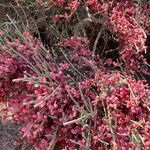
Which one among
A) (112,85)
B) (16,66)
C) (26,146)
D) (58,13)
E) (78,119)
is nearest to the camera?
→ (78,119)

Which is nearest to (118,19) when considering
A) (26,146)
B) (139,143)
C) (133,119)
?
(133,119)

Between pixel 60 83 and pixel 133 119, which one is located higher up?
pixel 60 83

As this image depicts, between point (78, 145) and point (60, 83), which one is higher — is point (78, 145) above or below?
below

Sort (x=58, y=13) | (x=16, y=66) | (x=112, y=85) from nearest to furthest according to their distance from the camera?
(x=112, y=85), (x=16, y=66), (x=58, y=13)

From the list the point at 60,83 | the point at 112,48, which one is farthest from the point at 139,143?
the point at 112,48

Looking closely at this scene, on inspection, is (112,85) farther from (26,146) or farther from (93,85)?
(26,146)

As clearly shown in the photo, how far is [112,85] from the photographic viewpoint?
7.03ft

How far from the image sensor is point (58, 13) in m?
2.82

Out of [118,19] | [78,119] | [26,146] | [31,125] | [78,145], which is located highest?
[118,19]

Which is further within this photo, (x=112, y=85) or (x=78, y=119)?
(x=112, y=85)

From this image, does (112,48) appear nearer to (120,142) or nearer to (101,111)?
(101,111)

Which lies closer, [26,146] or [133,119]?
[133,119]

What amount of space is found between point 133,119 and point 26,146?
0.79m

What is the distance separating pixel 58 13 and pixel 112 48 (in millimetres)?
481
